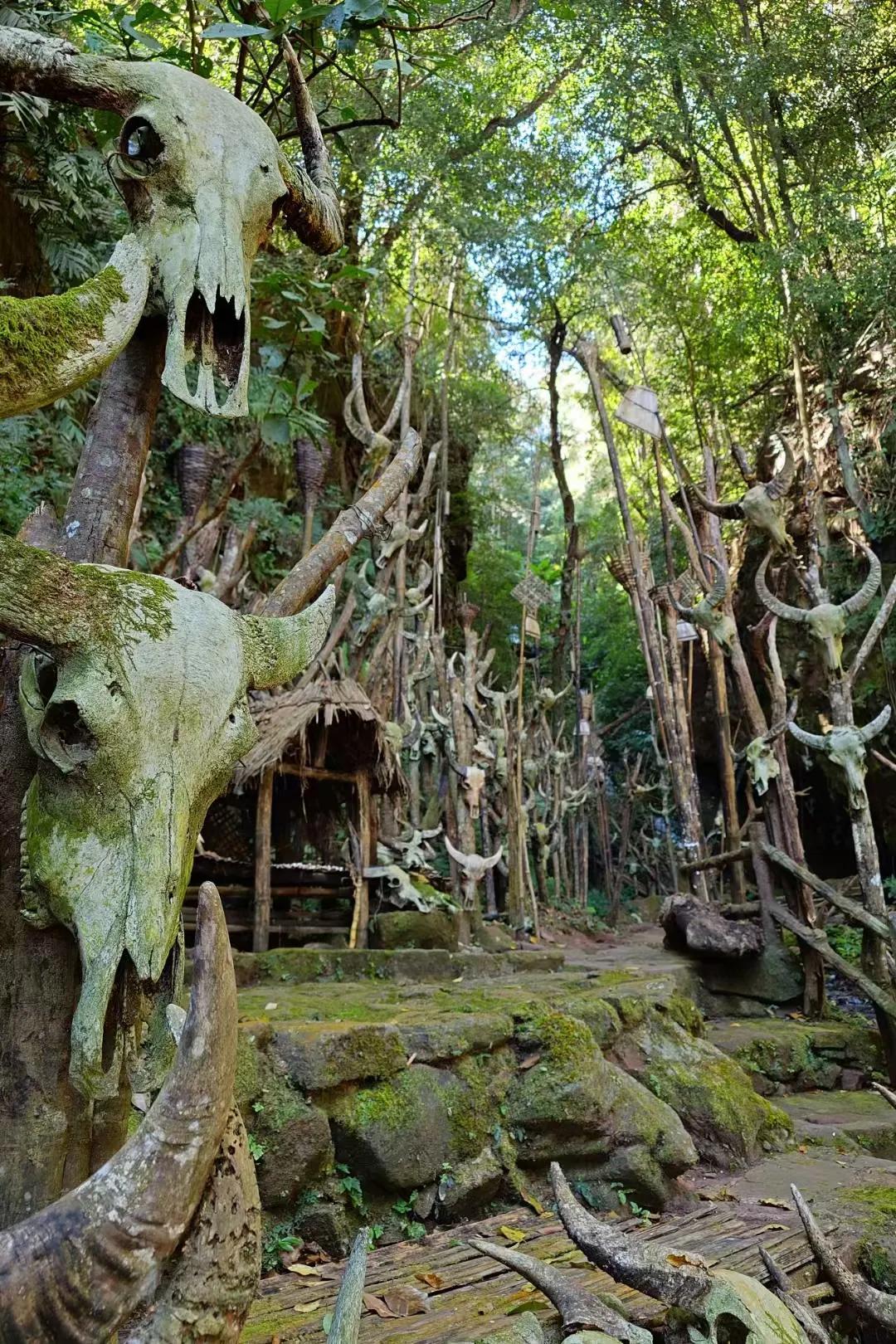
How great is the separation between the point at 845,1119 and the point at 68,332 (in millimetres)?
7577

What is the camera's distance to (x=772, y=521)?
9.73 metres

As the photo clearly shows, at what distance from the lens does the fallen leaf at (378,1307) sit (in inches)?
121

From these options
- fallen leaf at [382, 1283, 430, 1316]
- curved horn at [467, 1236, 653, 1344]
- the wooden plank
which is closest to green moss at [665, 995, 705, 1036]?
curved horn at [467, 1236, 653, 1344]

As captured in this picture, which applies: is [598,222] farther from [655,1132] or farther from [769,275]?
[655,1132]

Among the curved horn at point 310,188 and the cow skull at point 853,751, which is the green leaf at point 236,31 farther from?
the cow skull at point 853,751

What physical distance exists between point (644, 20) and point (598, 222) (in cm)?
406

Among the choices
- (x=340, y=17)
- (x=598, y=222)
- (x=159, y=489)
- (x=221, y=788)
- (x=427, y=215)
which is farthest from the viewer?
(x=598, y=222)

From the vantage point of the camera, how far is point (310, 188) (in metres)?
2.55

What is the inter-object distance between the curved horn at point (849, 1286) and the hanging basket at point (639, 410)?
900cm

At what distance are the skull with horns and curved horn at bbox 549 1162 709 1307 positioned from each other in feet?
10.2

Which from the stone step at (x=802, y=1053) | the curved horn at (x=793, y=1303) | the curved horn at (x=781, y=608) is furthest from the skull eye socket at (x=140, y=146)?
the curved horn at (x=781, y=608)

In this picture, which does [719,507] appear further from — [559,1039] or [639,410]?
[559,1039]

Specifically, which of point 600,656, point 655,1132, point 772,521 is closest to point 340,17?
point 655,1132

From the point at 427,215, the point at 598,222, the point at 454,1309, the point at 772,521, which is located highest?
the point at 598,222
